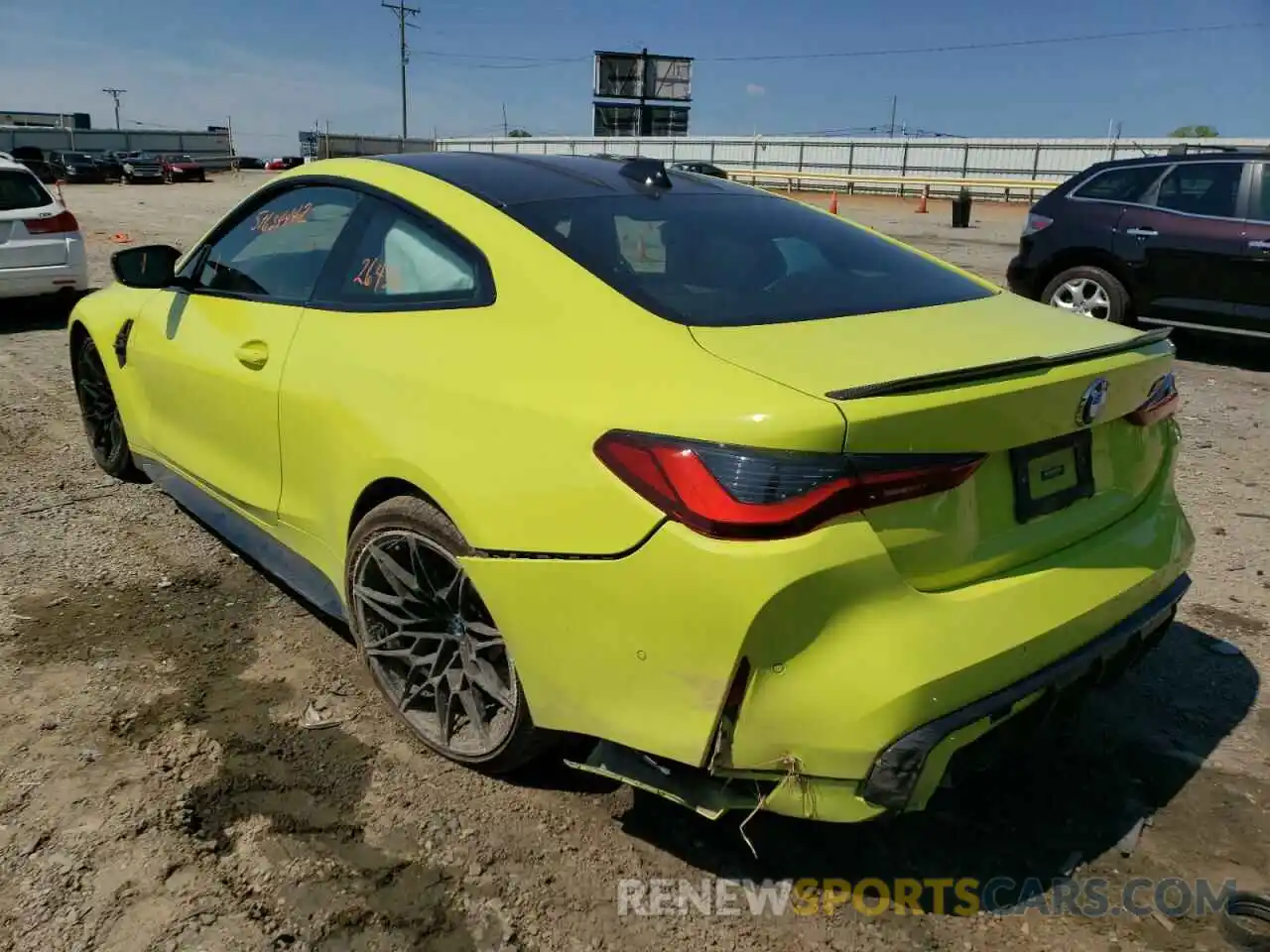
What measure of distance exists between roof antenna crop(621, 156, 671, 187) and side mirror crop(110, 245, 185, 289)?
1759 mm

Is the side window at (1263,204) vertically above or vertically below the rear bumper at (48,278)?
above

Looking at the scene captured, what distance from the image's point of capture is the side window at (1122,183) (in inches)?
324

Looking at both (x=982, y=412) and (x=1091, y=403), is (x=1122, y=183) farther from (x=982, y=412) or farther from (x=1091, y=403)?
(x=982, y=412)

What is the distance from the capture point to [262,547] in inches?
130

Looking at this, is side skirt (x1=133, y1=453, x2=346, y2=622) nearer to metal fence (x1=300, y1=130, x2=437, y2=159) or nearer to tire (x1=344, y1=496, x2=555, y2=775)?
tire (x1=344, y1=496, x2=555, y2=775)

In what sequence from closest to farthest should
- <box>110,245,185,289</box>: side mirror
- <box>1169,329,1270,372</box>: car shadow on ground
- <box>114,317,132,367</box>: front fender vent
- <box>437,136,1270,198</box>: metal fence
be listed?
<box>110,245,185,289</box>: side mirror, <box>114,317,132,367</box>: front fender vent, <box>1169,329,1270,372</box>: car shadow on ground, <box>437,136,1270,198</box>: metal fence

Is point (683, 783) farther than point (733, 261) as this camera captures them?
No

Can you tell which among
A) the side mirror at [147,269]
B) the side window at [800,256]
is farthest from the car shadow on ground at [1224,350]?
the side mirror at [147,269]

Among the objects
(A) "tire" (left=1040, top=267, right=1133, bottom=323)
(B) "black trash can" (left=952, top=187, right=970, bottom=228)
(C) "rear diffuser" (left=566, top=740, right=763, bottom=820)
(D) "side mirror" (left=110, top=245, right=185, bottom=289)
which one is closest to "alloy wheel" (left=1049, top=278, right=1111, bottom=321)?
(A) "tire" (left=1040, top=267, right=1133, bottom=323)

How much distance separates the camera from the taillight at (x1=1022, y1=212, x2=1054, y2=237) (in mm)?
8734

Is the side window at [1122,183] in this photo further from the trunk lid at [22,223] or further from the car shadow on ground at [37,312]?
the trunk lid at [22,223]

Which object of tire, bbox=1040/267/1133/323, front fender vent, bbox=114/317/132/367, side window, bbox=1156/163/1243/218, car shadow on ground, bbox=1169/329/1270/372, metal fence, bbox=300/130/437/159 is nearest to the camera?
front fender vent, bbox=114/317/132/367

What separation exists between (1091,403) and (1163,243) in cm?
676

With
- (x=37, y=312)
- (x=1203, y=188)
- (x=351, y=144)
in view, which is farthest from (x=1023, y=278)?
(x=351, y=144)
